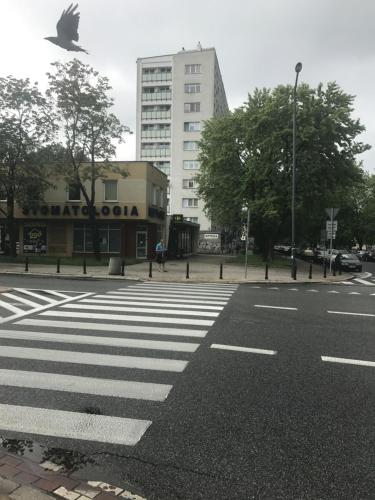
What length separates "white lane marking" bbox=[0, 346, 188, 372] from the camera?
19.3 feet

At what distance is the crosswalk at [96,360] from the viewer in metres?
4.11

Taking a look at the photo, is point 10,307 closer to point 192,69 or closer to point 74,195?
point 74,195

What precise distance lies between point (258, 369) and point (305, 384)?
0.76 meters

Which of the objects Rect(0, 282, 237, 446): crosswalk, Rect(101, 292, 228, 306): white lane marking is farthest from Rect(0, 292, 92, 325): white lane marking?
Rect(101, 292, 228, 306): white lane marking

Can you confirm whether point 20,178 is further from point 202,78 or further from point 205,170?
point 202,78

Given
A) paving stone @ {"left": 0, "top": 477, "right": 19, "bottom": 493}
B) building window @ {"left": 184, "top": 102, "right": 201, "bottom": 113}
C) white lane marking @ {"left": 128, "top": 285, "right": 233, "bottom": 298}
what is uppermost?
building window @ {"left": 184, "top": 102, "right": 201, "bottom": 113}

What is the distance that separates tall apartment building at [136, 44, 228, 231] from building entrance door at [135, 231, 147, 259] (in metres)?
31.9

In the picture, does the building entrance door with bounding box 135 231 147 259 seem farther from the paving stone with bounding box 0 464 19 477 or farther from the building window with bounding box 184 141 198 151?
the building window with bounding box 184 141 198 151

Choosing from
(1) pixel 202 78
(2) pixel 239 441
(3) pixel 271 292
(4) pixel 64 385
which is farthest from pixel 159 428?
(1) pixel 202 78

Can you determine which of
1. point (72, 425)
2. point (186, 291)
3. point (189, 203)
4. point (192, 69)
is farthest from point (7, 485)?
point (192, 69)

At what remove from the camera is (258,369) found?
5887 millimetres

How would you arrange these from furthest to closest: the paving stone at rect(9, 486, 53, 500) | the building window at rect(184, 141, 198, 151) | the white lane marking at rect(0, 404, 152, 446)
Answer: the building window at rect(184, 141, 198, 151) → the white lane marking at rect(0, 404, 152, 446) → the paving stone at rect(9, 486, 53, 500)

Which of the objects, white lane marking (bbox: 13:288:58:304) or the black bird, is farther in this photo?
white lane marking (bbox: 13:288:58:304)

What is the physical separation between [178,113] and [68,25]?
6499 cm
